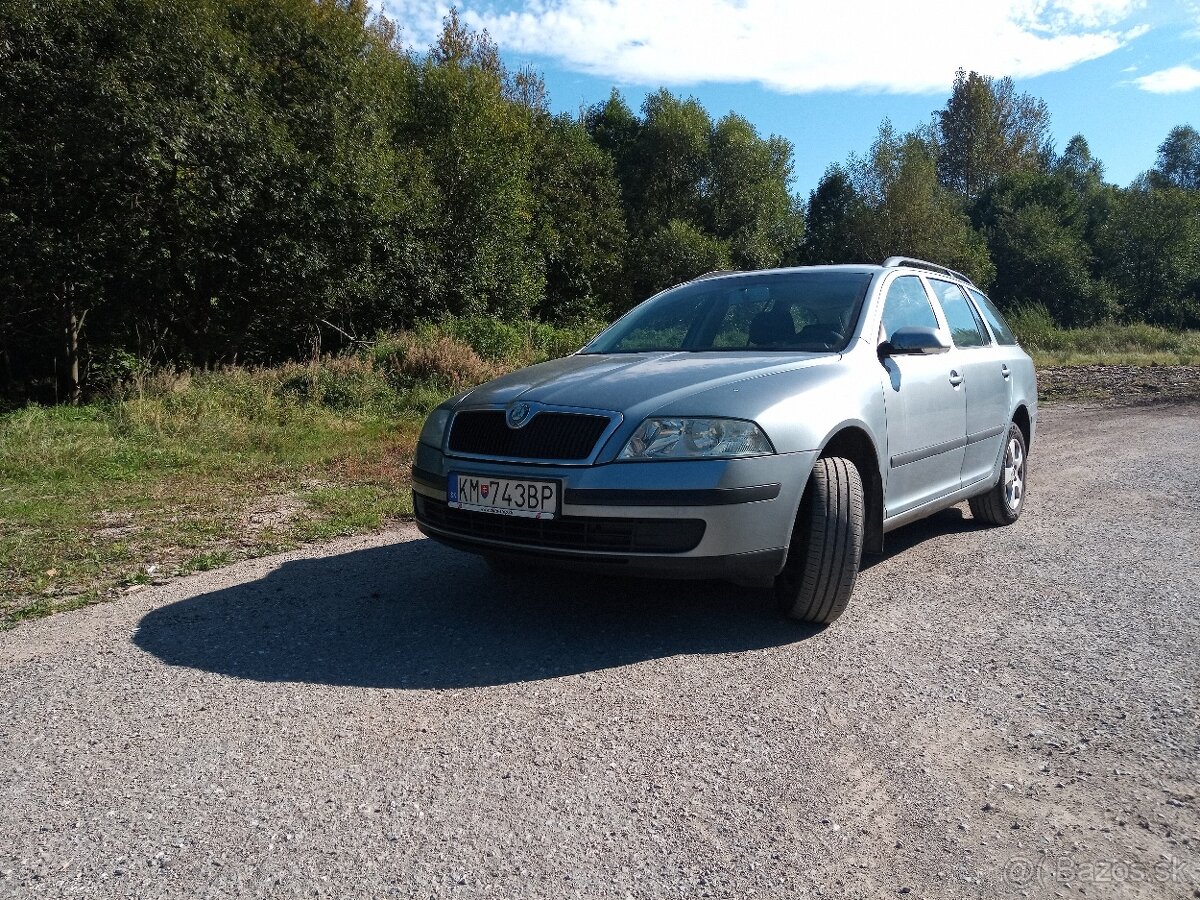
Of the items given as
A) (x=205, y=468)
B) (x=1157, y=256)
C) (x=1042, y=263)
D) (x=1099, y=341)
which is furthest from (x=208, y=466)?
(x=1157, y=256)

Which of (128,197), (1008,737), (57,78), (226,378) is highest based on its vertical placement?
(57,78)

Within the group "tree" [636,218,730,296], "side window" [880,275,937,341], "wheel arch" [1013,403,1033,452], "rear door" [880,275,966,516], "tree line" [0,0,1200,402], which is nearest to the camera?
"rear door" [880,275,966,516]

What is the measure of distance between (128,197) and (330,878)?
16694 millimetres

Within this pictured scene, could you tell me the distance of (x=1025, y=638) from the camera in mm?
3785

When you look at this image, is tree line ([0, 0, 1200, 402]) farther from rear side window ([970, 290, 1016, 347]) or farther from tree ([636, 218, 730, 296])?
rear side window ([970, 290, 1016, 347])

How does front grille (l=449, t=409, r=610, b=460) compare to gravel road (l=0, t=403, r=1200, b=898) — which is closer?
gravel road (l=0, t=403, r=1200, b=898)

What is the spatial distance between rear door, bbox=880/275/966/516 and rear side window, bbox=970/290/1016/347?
111cm

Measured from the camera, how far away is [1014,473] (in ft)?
20.3

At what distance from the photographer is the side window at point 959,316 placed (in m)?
5.52

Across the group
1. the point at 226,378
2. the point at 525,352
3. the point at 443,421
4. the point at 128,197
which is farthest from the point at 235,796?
the point at 128,197

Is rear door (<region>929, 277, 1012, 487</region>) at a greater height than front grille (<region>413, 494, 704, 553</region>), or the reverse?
rear door (<region>929, 277, 1012, 487</region>)

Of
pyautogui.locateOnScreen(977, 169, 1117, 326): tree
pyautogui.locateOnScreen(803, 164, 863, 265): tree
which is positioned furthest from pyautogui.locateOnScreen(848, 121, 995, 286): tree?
pyautogui.locateOnScreen(977, 169, 1117, 326): tree

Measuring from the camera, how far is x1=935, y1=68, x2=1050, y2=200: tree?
218ft

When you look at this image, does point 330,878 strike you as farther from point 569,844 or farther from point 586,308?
point 586,308
